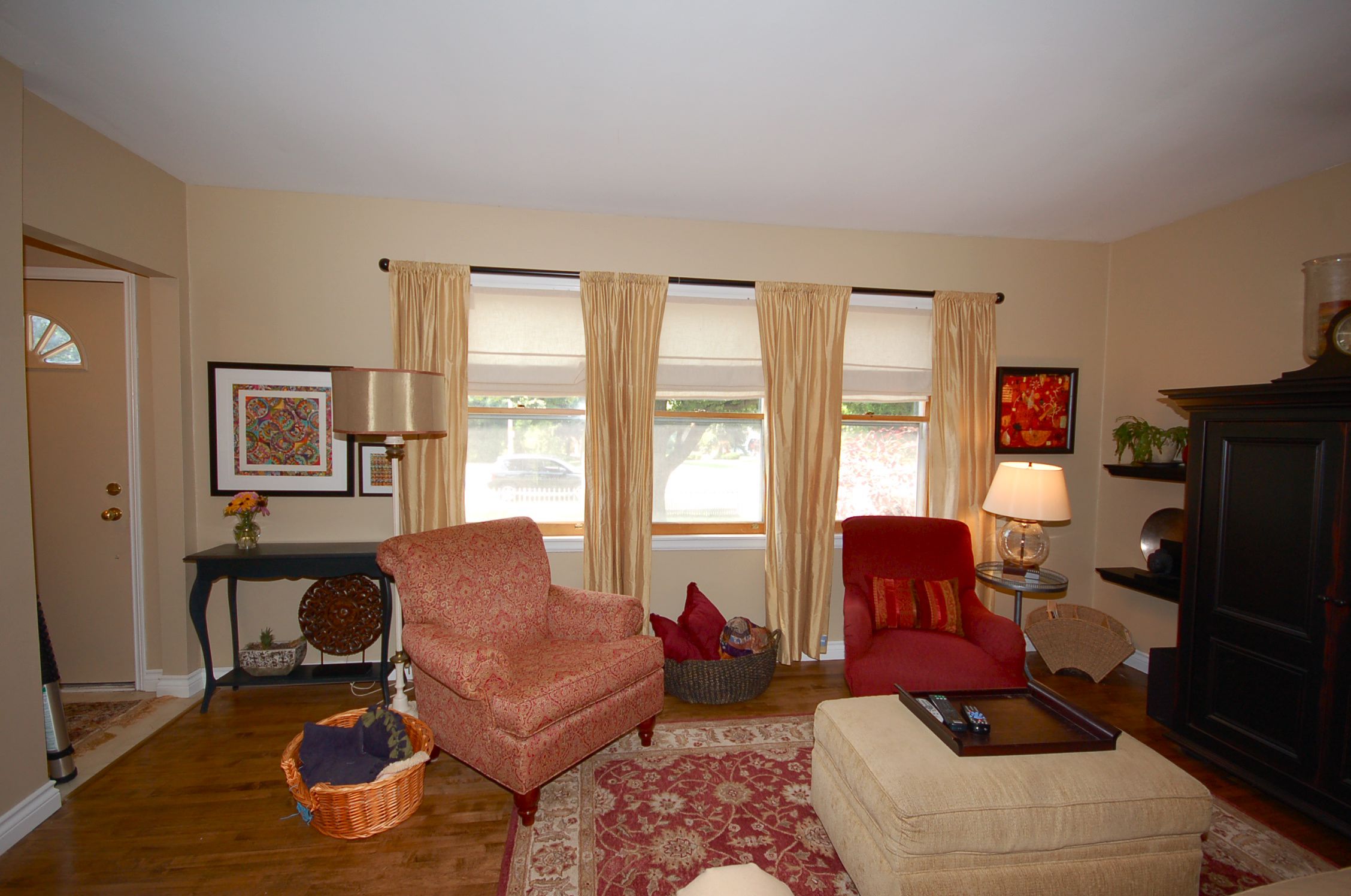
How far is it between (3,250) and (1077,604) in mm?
5421

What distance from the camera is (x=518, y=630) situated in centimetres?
265

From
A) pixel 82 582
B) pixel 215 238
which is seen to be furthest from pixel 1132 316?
pixel 82 582

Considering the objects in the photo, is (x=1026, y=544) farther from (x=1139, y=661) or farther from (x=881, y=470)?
(x=1139, y=661)

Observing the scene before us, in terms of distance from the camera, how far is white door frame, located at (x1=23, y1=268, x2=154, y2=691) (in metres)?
2.94

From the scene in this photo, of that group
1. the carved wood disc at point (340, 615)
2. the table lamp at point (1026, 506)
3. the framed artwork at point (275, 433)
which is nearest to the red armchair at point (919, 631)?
the table lamp at point (1026, 506)

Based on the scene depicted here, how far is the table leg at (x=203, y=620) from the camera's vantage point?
113 inches

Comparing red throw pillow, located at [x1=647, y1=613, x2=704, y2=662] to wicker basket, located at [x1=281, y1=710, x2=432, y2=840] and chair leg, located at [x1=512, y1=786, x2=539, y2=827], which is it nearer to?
chair leg, located at [x1=512, y1=786, x2=539, y2=827]

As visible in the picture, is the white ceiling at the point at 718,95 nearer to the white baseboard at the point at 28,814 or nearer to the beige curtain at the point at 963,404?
the beige curtain at the point at 963,404

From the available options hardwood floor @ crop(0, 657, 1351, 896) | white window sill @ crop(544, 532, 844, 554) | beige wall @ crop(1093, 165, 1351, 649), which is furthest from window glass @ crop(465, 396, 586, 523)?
beige wall @ crop(1093, 165, 1351, 649)

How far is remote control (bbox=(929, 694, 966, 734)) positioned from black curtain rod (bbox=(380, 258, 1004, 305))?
93.6 inches

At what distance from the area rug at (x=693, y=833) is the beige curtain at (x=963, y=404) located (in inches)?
69.5

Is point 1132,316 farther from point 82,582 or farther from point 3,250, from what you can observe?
point 82,582

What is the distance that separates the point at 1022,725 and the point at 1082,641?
192 centimetres

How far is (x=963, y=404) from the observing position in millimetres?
3688
